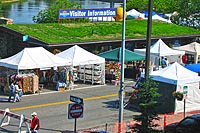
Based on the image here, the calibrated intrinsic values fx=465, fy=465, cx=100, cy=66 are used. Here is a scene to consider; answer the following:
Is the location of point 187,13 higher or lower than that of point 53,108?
higher

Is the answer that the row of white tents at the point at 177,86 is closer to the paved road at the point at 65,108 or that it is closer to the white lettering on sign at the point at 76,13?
the paved road at the point at 65,108

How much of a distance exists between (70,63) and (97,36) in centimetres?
712

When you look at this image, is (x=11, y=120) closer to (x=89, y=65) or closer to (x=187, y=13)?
(x=89, y=65)

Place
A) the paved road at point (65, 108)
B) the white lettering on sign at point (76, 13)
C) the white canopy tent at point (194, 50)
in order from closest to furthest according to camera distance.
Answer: the paved road at point (65, 108), the white canopy tent at point (194, 50), the white lettering on sign at point (76, 13)

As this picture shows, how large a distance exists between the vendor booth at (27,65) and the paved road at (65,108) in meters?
0.79

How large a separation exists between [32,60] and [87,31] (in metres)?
9.21

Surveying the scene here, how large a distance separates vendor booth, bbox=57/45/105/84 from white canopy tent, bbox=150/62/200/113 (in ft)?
21.7

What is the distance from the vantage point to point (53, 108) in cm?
2317

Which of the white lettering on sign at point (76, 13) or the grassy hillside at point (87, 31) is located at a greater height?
the white lettering on sign at point (76, 13)

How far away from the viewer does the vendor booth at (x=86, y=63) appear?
28.7m

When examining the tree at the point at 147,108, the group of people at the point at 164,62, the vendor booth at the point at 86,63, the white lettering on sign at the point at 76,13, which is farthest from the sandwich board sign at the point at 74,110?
the white lettering on sign at the point at 76,13

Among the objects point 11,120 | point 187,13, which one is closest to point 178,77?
point 11,120

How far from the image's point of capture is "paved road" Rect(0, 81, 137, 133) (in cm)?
2014

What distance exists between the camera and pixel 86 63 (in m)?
28.7
